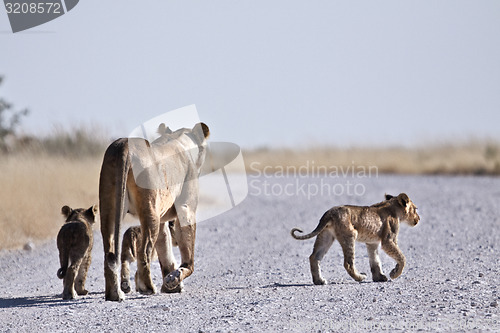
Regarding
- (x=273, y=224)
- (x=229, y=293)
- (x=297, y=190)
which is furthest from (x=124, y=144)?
(x=297, y=190)

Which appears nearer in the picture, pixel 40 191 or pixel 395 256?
pixel 395 256

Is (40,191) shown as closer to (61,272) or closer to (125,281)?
(61,272)

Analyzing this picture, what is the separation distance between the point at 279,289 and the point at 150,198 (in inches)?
59.5

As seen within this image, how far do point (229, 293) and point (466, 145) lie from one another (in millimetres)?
31628

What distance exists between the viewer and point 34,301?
9.09 metres

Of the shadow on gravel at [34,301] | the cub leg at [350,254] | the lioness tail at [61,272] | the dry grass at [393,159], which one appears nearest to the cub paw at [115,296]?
the shadow on gravel at [34,301]

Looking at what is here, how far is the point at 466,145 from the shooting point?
39469mm

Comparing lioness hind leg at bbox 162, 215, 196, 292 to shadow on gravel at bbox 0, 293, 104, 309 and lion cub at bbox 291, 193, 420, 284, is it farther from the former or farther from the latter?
lion cub at bbox 291, 193, 420, 284

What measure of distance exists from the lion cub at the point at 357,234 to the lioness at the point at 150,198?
3.97 feet

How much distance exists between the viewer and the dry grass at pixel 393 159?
3275 cm

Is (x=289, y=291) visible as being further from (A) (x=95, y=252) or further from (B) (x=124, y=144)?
(A) (x=95, y=252)

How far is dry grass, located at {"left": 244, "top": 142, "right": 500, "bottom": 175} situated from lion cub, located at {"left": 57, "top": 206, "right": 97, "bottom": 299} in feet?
76.5

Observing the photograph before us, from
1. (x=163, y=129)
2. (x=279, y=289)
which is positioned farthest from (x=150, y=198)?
(x=279, y=289)

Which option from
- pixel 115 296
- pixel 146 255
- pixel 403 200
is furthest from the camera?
pixel 403 200
